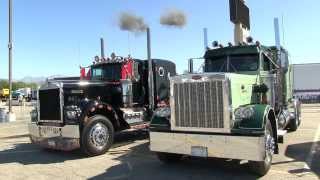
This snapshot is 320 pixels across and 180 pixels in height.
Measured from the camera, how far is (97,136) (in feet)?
38.1

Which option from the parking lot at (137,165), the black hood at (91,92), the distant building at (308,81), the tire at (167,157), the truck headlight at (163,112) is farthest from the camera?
the distant building at (308,81)

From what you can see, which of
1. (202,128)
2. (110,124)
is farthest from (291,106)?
(202,128)

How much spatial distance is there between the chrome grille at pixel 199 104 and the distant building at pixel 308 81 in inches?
1360

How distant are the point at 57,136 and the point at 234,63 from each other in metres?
4.81

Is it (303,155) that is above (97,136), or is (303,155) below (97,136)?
below

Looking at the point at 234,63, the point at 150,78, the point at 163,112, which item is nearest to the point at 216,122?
the point at 163,112

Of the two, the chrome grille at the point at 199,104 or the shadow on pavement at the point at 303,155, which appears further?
the shadow on pavement at the point at 303,155

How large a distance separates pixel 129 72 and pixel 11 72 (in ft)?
44.8

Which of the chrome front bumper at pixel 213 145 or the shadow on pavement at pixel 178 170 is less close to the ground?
the chrome front bumper at pixel 213 145

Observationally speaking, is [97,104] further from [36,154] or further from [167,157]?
[167,157]

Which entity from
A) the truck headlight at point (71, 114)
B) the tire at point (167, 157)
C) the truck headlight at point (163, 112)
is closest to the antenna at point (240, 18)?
the truck headlight at point (71, 114)

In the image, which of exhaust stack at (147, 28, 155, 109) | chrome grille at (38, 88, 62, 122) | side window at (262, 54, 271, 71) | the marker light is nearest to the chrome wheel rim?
chrome grille at (38, 88, 62, 122)

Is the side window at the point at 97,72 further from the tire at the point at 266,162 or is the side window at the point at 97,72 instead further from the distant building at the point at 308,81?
the distant building at the point at 308,81

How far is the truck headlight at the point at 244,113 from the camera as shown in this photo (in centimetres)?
838
